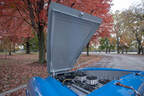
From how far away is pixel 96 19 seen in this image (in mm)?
1785

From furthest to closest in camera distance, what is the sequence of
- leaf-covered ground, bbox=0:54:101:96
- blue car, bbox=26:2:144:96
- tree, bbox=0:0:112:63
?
1. tree, bbox=0:0:112:63
2. leaf-covered ground, bbox=0:54:101:96
3. blue car, bbox=26:2:144:96

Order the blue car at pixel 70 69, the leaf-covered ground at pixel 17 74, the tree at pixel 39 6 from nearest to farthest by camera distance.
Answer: the blue car at pixel 70 69 < the leaf-covered ground at pixel 17 74 < the tree at pixel 39 6

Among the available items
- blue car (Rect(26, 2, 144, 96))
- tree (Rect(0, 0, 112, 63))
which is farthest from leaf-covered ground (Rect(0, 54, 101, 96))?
tree (Rect(0, 0, 112, 63))

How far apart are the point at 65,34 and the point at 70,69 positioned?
3.21 feet

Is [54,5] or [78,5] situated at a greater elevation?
[78,5]

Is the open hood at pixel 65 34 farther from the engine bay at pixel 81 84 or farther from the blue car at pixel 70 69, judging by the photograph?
the engine bay at pixel 81 84

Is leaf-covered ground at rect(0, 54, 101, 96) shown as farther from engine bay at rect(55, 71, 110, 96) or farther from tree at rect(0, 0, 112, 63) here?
tree at rect(0, 0, 112, 63)

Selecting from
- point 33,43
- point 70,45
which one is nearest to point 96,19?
point 70,45

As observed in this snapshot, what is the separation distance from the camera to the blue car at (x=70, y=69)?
112 centimetres

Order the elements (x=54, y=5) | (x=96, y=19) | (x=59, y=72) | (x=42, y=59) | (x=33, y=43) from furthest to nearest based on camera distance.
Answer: (x=33, y=43) < (x=42, y=59) < (x=59, y=72) < (x=96, y=19) < (x=54, y=5)

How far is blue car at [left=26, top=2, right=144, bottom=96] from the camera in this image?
1.12 m

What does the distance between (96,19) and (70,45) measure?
0.76 metres

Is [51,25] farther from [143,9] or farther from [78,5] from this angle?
[143,9]

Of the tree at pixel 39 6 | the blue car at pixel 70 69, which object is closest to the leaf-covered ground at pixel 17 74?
the blue car at pixel 70 69
